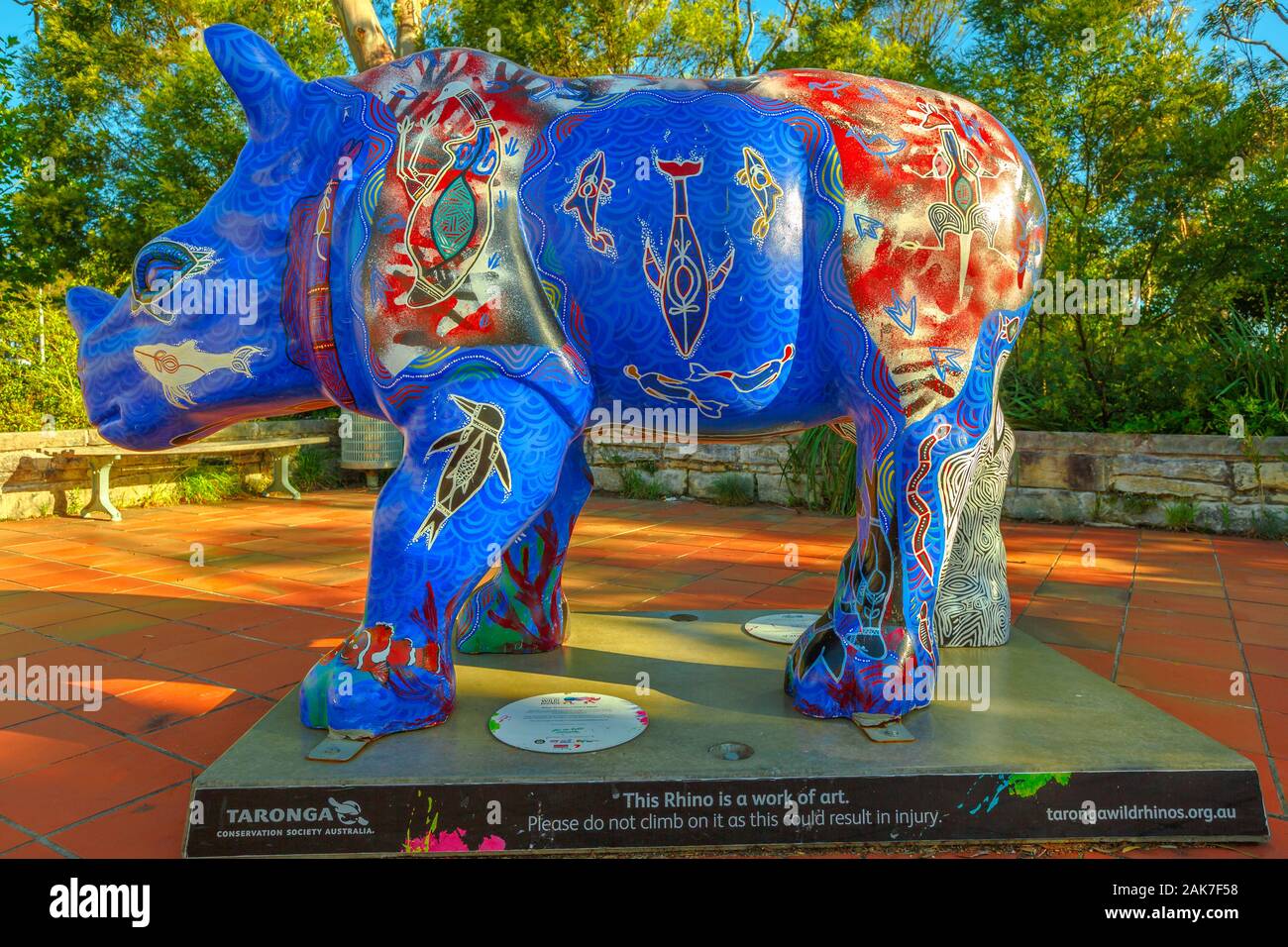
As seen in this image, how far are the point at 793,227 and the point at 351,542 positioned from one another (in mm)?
4526

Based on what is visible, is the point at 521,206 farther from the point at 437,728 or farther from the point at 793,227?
the point at 437,728

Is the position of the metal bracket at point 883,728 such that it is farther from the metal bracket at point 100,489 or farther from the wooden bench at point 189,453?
the metal bracket at point 100,489

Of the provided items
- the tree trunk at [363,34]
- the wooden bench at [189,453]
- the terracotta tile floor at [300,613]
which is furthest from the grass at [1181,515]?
the tree trunk at [363,34]

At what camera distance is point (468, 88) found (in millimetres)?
2023

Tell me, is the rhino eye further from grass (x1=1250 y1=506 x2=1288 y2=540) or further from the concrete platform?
grass (x1=1250 y1=506 x2=1288 y2=540)

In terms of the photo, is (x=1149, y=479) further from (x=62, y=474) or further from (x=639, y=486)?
(x=62, y=474)

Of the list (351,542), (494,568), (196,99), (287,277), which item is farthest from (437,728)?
(196,99)

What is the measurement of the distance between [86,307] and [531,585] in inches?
54.2

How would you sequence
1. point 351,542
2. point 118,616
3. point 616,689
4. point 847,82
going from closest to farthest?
point 847,82 < point 616,689 < point 118,616 < point 351,542

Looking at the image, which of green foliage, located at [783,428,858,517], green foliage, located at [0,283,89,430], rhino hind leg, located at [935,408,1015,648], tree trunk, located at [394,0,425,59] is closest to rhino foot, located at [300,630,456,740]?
rhino hind leg, located at [935,408,1015,648]

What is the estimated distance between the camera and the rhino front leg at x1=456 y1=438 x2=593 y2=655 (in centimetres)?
262

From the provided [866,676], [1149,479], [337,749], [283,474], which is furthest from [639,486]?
[337,749]

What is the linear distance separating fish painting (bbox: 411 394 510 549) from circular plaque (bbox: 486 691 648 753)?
48 centimetres

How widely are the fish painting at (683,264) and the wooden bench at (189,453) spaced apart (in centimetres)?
460
